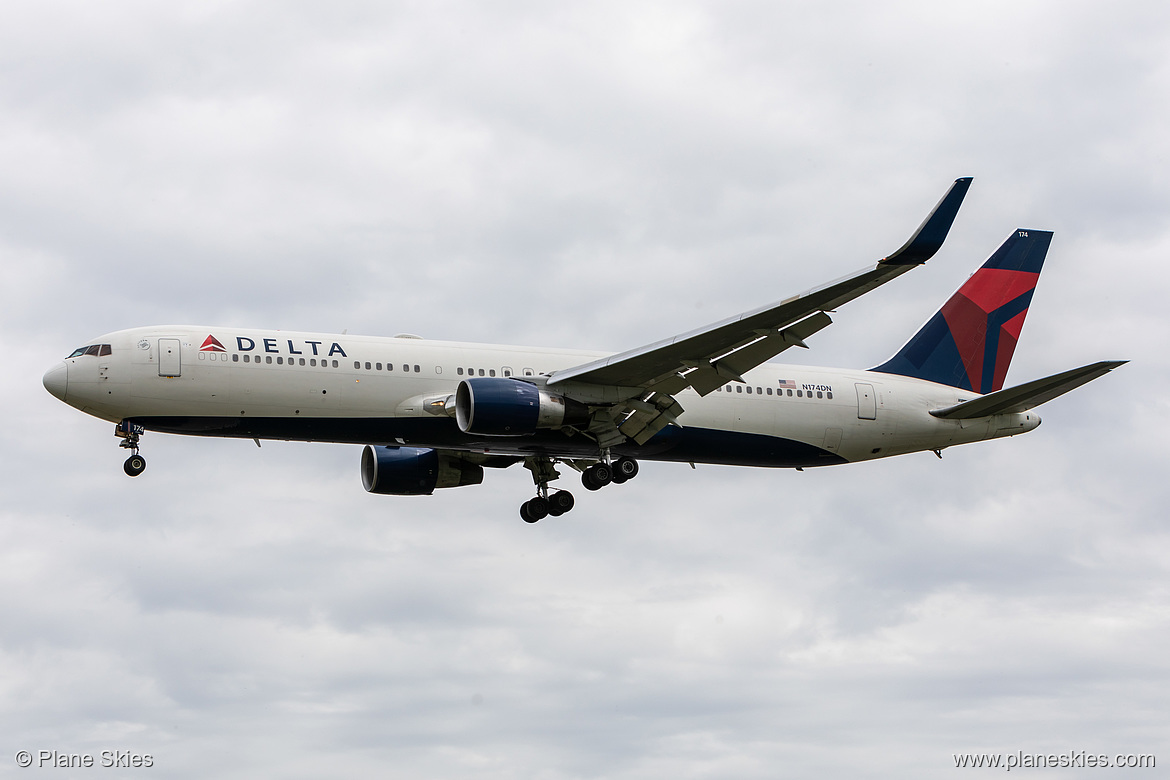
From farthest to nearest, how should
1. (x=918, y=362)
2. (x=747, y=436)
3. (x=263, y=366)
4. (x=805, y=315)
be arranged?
(x=918, y=362), (x=747, y=436), (x=263, y=366), (x=805, y=315)

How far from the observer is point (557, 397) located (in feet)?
123

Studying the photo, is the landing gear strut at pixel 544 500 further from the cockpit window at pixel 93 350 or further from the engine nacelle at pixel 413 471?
the cockpit window at pixel 93 350

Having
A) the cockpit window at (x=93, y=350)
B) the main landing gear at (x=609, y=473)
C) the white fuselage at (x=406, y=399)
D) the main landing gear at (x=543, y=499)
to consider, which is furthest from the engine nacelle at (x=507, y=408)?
the cockpit window at (x=93, y=350)

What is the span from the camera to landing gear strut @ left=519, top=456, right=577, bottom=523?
44.5 m

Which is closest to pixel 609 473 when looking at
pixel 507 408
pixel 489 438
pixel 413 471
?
pixel 489 438

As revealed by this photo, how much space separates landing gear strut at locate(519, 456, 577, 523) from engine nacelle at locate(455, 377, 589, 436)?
7359 millimetres

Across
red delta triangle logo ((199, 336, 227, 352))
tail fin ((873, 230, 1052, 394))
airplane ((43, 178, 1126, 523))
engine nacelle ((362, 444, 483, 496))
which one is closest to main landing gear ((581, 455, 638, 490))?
airplane ((43, 178, 1126, 523))

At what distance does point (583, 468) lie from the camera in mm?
43844

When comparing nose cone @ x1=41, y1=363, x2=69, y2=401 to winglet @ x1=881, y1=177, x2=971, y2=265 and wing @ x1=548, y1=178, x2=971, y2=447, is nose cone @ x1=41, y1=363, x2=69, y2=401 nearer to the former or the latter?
wing @ x1=548, y1=178, x2=971, y2=447

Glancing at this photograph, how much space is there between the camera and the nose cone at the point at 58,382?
118ft

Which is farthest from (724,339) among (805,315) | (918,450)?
(918,450)

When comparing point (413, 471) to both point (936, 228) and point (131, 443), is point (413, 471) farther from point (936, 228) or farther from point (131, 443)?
point (936, 228)

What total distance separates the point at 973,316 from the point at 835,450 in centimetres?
806

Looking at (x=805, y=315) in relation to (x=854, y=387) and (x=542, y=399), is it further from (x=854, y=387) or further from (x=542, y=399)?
(x=854, y=387)
